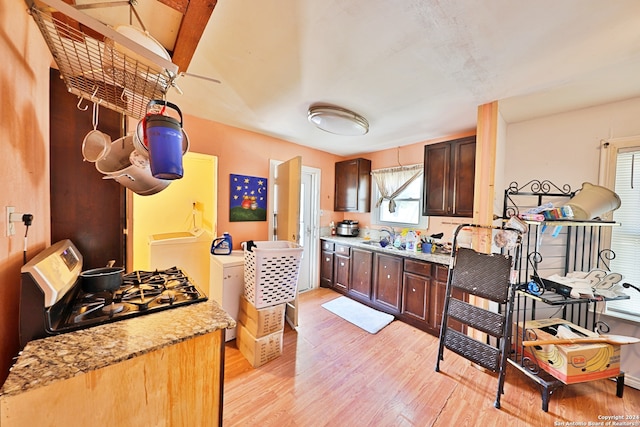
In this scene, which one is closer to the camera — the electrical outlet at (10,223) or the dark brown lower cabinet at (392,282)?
the electrical outlet at (10,223)

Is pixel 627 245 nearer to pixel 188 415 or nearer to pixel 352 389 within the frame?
pixel 352 389

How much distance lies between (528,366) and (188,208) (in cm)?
387

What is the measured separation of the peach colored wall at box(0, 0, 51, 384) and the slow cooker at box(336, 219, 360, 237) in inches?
134

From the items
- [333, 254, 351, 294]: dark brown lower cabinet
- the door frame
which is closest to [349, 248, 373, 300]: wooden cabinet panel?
[333, 254, 351, 294]: dark brown lower cabinet

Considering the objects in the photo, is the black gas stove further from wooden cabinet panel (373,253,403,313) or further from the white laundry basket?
wooden cabinet panel (373,253,403,313)

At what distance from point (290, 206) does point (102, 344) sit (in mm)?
2014

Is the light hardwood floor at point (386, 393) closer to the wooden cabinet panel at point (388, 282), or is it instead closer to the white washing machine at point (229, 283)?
the white washing machine at point (229, 283)

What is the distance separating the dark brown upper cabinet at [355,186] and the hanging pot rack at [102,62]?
3.06 meters

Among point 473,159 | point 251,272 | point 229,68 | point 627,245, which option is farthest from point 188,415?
point 627,245

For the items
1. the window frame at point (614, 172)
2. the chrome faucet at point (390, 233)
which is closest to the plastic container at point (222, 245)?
the chrome faucet at point (390, 233)

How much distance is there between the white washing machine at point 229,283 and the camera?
7.41 feet

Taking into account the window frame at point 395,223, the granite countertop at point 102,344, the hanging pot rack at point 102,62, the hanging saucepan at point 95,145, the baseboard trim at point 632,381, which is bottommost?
the baseboard trim at point 632,381

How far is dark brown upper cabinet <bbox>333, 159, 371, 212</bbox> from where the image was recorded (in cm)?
381

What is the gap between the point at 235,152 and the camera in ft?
9.41
